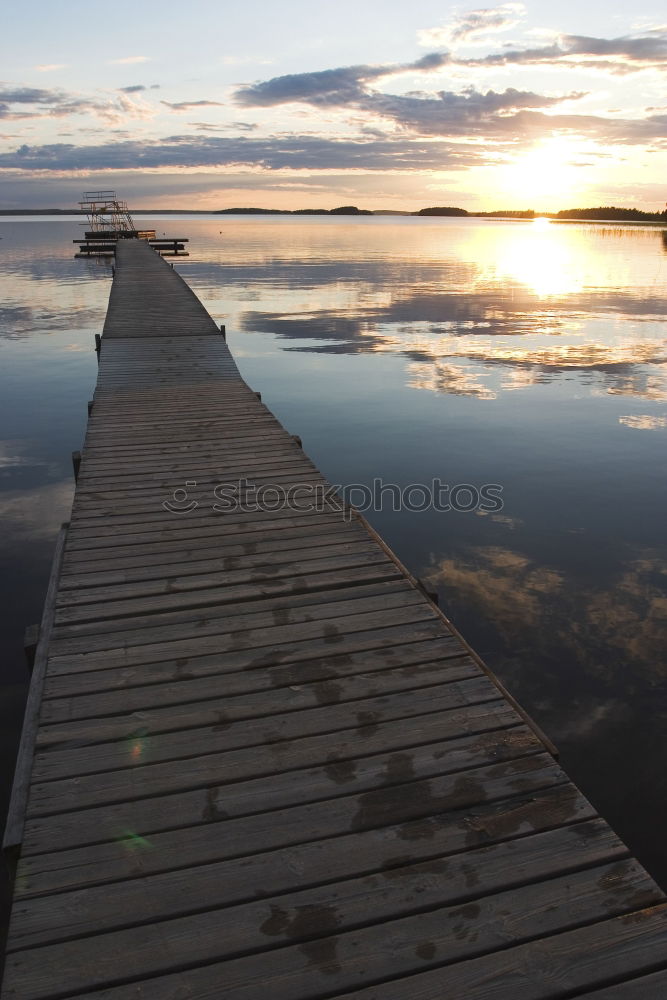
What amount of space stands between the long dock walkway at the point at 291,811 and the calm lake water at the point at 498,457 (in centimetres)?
173

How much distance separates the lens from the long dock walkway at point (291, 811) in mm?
2629

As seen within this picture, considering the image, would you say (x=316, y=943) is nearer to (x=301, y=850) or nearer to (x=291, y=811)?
(x=301, y=850)

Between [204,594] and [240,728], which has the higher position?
[204,594]

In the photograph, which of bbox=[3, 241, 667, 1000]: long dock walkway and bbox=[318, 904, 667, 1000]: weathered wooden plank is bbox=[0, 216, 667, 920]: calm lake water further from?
bbox=[318, 904, 667, 1000]: weathered wooden plank

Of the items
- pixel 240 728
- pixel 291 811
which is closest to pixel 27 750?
pixel 240 728

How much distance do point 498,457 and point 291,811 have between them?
9.72 metres

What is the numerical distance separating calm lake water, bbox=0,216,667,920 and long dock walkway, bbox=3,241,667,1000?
5.66 ft

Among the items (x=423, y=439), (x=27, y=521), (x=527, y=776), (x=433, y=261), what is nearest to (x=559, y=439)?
(x=423, y=439)

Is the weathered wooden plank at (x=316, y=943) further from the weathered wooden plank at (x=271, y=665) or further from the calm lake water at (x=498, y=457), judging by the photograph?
the calm lake water at (x=498, y=457)

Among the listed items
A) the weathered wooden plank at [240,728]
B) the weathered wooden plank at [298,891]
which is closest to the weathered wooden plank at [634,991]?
the weathered wooden plank at [298,891]

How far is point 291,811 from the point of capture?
329 cm

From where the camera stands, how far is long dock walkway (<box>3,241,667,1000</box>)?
263 cm

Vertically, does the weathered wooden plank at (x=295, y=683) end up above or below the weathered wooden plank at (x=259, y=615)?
below

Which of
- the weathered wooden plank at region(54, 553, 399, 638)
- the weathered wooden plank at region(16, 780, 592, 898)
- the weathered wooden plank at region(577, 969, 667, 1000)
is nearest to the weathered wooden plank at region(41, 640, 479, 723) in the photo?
the weathered wooden plank at region(54, 553, 399, 638)
